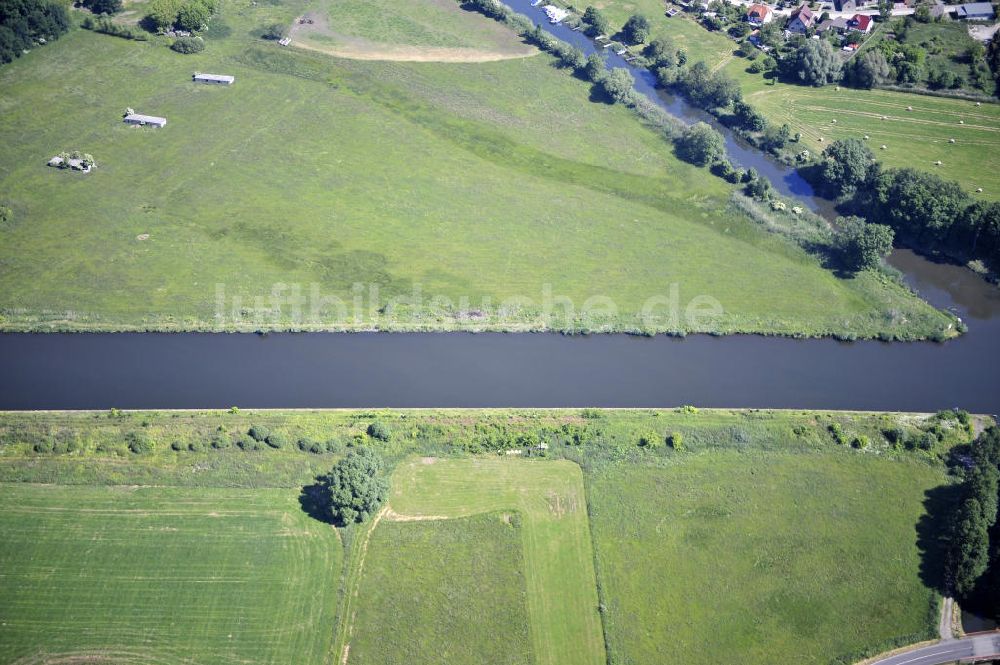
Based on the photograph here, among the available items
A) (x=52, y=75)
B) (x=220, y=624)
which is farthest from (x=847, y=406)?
(x=52, y=75)

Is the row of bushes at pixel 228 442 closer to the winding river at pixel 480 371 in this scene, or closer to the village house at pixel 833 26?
the winding river at pixel 480 371

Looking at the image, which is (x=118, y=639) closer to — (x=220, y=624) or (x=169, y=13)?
(x=220, y=624)

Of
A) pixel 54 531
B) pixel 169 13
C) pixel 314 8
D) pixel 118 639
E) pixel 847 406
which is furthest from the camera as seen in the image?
pixel 314 8

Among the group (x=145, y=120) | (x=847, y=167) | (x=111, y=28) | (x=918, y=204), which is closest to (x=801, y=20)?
(x=847, y=167)

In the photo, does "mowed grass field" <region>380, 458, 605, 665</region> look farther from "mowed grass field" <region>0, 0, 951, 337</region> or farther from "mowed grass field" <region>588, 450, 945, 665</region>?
"mowed grass field" <region>0, 0, 951, 337</region>

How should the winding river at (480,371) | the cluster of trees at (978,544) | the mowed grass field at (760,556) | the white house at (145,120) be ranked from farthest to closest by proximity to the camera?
1. the white house at (145,120)
2. the winding river at (480,371)
3. the cluster of trees at (978,544)
4. the mowed grass field at (760,556)

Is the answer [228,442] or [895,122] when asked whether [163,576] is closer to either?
[228,442]

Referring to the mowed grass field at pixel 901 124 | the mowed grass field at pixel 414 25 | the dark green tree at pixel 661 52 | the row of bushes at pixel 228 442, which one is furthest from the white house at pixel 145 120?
the mowed grass field at pixel 901 124
